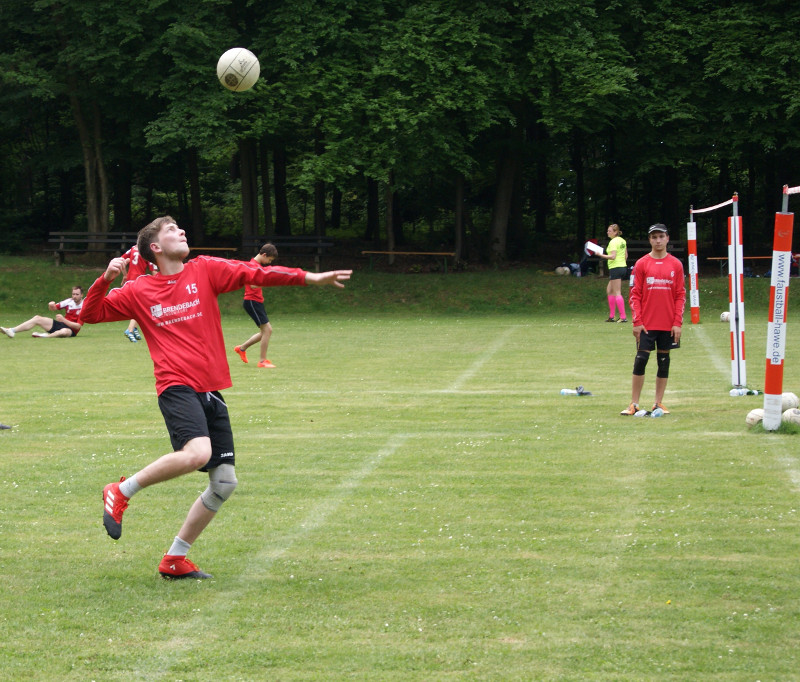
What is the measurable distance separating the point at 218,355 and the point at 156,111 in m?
31.3

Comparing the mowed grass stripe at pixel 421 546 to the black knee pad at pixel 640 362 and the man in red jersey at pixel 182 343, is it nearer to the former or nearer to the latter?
the man in red jersey at pixel 182 343

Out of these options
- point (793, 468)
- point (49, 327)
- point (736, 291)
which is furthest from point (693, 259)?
point (49, 327)

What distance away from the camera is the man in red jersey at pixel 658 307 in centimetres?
1136

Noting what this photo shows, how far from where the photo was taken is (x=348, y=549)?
6398mm

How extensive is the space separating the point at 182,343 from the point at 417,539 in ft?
6.54

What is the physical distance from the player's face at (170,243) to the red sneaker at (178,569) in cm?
174

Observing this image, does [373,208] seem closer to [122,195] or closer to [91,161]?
[122,195]

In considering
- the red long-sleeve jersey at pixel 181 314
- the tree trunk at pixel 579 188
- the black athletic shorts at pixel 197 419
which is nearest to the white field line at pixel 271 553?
the black athletic shorts at pixel 197 419

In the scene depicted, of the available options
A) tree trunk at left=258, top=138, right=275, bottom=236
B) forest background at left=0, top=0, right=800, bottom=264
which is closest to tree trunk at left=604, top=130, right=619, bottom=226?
forest background at left=0, top=0, right=800, bottom=264

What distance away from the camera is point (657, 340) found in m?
11.5

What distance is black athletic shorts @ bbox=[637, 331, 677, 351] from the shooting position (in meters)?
11.5

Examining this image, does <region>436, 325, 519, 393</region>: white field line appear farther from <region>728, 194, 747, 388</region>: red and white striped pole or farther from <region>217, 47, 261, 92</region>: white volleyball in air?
<region>217, 47, 261, 92</region>: white volleyball in air

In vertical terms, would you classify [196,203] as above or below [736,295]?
above

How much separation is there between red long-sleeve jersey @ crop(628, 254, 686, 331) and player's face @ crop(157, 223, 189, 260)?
6.65 meters
